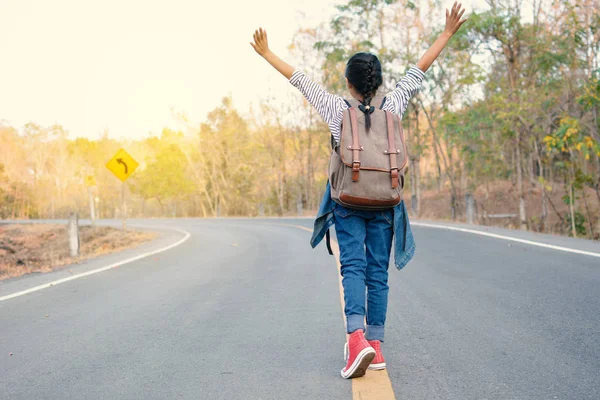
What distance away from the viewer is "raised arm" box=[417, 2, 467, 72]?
378cm

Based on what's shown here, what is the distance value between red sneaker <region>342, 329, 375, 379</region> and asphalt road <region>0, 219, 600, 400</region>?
9 cm

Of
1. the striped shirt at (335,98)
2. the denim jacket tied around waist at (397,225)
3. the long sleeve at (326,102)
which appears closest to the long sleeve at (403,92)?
the striped shirt at (335,98)

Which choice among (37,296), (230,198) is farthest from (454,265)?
(230,198)

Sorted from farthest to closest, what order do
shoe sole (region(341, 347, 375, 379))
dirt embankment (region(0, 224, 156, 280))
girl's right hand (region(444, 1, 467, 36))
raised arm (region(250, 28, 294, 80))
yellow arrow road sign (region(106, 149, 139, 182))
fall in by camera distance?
1. yellow arrow road sign (region(106, 149, 139, 182))
2. dirt embankment (region(0, 224, 156, 280))
3. girl's right hand (region(444, 1, 467, 36))
4. raised arm (region(250, 28, 294, 80))
5. shoe sole (region(341, 347, 375, 379))

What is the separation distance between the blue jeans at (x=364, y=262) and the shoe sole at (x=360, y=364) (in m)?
0.19

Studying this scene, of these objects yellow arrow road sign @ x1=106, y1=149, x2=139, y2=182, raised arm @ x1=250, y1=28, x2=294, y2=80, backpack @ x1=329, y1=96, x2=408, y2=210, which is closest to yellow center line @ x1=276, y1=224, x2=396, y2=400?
backpack @ x1=329, y1=96, x2=408, y2=210

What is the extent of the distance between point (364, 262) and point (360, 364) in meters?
0.59

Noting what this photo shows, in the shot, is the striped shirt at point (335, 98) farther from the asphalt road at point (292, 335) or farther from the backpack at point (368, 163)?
the asphalt road at point (292, 335)

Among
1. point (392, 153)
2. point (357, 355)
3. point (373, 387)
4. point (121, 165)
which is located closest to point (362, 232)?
point (392, 153)

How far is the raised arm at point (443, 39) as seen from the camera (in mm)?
3777

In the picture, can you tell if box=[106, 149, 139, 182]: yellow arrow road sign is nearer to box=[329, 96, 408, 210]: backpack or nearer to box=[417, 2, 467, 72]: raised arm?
box=[417, 2, 467, 72]: raised arm

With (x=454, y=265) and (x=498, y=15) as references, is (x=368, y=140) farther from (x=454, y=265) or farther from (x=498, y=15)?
(x=498, y=15)

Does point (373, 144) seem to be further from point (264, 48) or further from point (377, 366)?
point (377, 366)

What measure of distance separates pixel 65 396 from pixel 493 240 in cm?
1008
